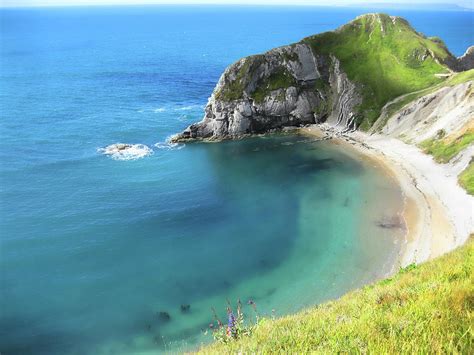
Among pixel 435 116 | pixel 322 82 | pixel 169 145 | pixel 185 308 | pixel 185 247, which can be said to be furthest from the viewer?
pixel 322 82

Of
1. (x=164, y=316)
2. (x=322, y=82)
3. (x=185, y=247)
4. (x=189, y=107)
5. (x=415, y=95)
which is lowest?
(x=164, y=316)

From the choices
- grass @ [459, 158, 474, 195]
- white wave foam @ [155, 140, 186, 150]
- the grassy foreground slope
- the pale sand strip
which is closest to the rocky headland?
the pale sand strip

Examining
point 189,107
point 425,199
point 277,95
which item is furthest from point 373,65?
point 189,107

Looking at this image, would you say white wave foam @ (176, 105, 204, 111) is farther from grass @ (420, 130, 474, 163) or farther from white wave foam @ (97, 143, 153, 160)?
grass @ (420, 130, 474, 163)

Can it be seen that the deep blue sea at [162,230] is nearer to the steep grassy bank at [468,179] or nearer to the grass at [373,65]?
the steep grassy bank at [468,179]

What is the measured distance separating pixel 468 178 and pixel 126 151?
217ft

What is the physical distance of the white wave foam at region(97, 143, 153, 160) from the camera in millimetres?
83625

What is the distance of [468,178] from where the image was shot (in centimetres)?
6381

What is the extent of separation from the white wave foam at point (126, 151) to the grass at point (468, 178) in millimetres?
60211

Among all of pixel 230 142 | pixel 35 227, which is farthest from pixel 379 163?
pixel 35 227

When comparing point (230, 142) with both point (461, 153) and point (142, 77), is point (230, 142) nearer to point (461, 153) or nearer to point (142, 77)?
point (461, 153)

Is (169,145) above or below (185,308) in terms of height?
above

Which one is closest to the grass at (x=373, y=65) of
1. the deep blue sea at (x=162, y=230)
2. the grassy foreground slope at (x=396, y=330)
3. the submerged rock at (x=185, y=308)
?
the deep blue sea at (x=162, y=230)

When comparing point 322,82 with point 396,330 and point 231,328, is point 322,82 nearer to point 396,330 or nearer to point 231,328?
point 231,328
